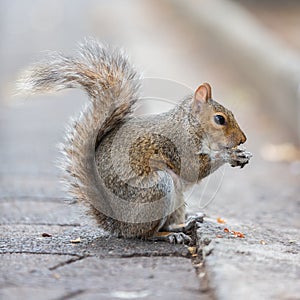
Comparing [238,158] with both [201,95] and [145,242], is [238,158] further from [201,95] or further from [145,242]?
[145,242]

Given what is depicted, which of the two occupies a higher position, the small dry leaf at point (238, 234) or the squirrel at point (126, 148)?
the squirrel at point (126, 148)

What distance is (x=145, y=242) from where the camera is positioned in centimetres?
271

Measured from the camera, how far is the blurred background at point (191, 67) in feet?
15.6

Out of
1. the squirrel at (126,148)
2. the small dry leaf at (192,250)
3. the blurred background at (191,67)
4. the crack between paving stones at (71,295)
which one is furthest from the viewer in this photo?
the blurred background at (191,67)

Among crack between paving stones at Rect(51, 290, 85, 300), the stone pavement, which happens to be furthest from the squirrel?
crack between paving stones at Rect(51, 290, 85, 300)

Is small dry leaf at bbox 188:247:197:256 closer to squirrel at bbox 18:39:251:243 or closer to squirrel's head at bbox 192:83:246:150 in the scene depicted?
squirrel at bbox 18:39:251:243

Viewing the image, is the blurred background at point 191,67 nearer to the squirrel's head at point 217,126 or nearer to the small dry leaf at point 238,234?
the squirrel's head at point 217,126

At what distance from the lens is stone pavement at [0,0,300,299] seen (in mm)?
2068

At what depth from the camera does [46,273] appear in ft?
7.32

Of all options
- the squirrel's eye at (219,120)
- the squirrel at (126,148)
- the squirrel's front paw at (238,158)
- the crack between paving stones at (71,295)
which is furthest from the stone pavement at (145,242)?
the squirrel's eye at (219,120)

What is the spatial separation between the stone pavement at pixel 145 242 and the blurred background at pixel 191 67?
0.09 feet

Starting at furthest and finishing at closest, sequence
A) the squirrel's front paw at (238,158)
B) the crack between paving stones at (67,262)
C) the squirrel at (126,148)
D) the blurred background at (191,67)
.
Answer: the blurred background at (191,67) → the squirrel's front paw at (238,158) → the squirrel at (126,148) → the crack between paving stones at (67,262)

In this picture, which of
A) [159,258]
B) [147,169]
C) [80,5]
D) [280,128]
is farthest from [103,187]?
[80,5]

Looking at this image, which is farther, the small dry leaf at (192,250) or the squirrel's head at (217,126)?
the squirrel's head at (217,126)
